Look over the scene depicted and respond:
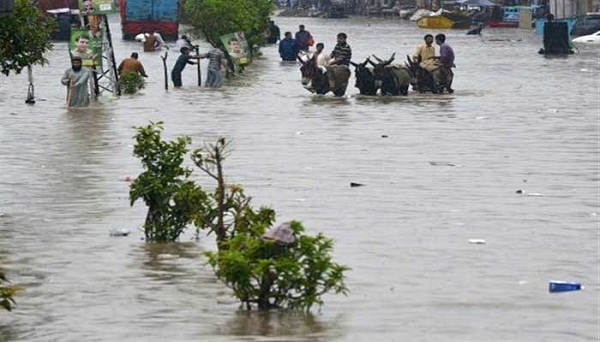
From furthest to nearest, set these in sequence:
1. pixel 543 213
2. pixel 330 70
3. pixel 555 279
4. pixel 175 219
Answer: pixel 330 70
pixel 543 213
pixel 175 219
pixel 555 279

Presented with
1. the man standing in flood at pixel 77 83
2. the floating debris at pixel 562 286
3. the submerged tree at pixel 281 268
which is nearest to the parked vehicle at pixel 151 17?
the man standing in flood at pixel 77 83

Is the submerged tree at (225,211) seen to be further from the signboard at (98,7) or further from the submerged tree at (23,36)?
the signboard at (98,7)

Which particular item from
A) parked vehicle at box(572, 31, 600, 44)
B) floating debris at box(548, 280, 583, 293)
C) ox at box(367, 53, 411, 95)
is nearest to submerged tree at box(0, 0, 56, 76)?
floating debris at box(548, 280, 583, 293)

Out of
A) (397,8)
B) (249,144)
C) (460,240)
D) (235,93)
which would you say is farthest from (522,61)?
(397,8)

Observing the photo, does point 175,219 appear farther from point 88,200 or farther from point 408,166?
point 408,166

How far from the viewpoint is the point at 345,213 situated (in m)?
16.3

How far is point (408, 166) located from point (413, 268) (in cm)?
748

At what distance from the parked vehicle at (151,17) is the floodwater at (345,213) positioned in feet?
123

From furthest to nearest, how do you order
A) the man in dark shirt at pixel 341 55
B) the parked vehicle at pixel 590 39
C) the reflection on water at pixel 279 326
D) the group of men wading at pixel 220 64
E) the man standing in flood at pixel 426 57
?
1. the parked vehicle at pixel 590 39
2. the man in dark shirt at pixel 341 55
3. the man standing in flood at pixel 426 57
4. the group of men wading at pixel 220 64
5. the reflection on water at pixel 279 326

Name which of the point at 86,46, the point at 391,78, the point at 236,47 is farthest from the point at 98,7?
the point at 236,47

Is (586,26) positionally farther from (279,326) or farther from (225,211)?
(279,326)

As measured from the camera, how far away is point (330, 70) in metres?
33.3

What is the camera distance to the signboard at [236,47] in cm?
4056

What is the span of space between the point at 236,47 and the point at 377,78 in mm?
7868
